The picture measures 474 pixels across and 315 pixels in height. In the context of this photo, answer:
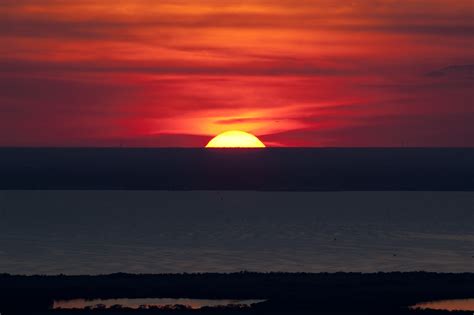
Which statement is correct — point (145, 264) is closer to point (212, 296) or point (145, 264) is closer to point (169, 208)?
point (212, 296)

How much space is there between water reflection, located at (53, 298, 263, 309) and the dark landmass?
0.80m

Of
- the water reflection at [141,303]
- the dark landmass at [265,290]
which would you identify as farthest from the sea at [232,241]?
the water reflection at [141,303]

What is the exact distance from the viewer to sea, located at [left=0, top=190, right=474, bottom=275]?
281ft

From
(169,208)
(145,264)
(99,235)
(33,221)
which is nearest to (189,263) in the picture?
(145,264)

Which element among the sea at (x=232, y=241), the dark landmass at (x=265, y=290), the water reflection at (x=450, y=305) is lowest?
the water reflection at (x=450, y=305)

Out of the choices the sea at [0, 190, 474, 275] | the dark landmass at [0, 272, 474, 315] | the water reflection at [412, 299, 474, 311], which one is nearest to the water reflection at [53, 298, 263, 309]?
the dark landmass at [0, 272, 474, 315]

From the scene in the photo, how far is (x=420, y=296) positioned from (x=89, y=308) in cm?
1704

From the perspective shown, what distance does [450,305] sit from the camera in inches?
2530

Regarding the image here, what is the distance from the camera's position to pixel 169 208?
193500 millimetres

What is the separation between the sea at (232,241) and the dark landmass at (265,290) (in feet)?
31.3

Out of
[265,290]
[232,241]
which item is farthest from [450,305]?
[232,241]

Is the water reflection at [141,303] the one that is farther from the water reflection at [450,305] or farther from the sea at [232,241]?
the sea at [232,241]

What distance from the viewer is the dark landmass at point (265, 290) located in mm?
61656

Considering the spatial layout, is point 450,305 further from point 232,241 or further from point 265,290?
point 232,241
